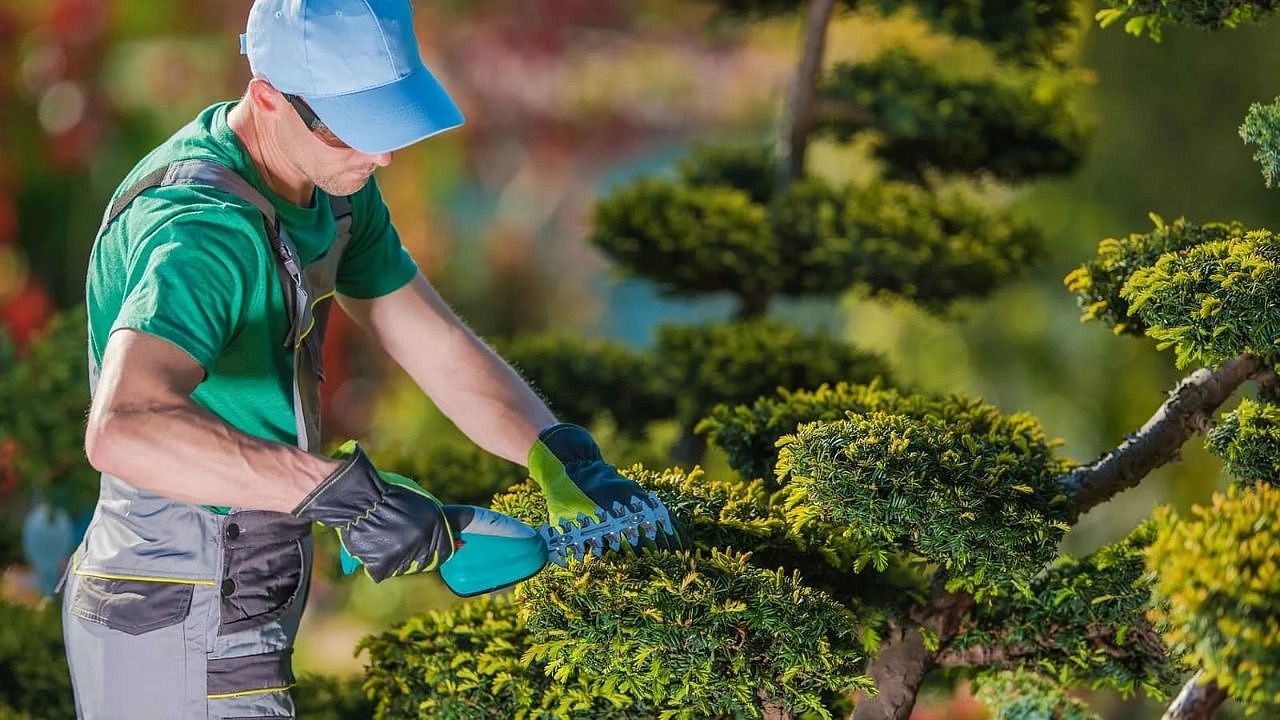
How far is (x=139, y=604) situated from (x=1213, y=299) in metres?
1.47

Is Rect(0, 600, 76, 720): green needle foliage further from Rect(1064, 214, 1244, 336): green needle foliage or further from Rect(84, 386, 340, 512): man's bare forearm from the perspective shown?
Rect(1064, 214, 1244, 336): green needle foliage

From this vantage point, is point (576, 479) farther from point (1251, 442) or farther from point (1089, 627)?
point (1251, 442)

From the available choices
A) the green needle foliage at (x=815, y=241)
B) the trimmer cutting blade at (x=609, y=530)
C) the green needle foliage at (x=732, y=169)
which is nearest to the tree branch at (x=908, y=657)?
the trimmer cutting blade at (x=609, y=530)

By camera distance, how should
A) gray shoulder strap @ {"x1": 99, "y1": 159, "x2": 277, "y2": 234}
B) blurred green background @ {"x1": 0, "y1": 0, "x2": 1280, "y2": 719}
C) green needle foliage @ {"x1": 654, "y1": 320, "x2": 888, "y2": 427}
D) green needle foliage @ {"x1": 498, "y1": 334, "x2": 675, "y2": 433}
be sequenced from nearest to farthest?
gray shoulder strap @ {"x1": 99, "y1": 159, "x2": 277, "y2": 234} → green needle foliage @ {"x1": 654, "y1": 320, "x2": 888, "y2": 427} → green needle foliage @ {"x1": 498, "y1": 334, "x2": 675, "y2": 433} → blurred green background @ {"x1": 0, "y1": 0, "x2": 1280, "y2": 719}

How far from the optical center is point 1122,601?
6.98 ft

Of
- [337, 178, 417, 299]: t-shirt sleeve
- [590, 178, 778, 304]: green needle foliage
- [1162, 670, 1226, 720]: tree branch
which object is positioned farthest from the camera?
[590, 178, 778, 304]: green needle foliage

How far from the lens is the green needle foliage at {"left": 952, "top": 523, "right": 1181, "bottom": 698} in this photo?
7.00 feet

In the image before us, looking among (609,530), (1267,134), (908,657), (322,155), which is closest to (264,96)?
(322,155)

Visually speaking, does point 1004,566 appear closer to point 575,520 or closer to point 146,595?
point 575,520

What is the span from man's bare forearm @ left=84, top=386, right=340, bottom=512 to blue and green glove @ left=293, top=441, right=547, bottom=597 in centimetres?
3

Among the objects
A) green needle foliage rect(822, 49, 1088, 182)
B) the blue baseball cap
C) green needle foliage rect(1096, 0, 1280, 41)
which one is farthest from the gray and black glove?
green needle foliage rect(822, 49, 1088, 182)

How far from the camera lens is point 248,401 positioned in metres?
1.83

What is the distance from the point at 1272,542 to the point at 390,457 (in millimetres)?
2185

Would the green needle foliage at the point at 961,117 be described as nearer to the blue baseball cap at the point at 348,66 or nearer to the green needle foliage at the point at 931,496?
the green needle foliage at the point at 931,496
